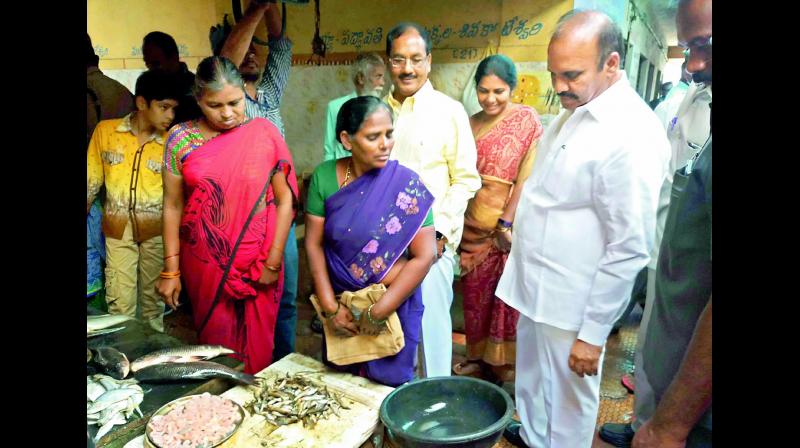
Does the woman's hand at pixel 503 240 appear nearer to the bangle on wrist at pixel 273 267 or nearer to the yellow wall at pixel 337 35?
the yellow wall at pixel 337 35

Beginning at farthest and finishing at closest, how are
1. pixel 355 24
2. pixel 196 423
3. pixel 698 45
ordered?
1. pixel 355 24
2. pixel 196 423
3. pixel 698 45

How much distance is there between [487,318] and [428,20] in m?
1.29

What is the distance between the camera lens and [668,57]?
1.27 meters

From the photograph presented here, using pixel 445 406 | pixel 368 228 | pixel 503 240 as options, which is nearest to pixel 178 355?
pixel 368 228

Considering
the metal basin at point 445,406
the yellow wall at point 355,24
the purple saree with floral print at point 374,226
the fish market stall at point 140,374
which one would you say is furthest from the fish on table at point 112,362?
the yellow wall at point 355,24

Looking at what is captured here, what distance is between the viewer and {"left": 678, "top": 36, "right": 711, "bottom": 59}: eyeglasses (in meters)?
1.06

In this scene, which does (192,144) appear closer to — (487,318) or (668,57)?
(487,318)

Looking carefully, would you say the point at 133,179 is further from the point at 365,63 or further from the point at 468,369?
the point at 468,369

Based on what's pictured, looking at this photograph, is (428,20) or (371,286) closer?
(371,286)

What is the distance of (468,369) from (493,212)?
742 mm

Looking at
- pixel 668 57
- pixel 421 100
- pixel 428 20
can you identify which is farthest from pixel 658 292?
pixel 428 20

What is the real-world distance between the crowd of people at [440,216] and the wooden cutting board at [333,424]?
0.14 meters

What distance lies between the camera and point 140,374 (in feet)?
4.96

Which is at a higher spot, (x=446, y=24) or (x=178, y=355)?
(x=446, y=24)
